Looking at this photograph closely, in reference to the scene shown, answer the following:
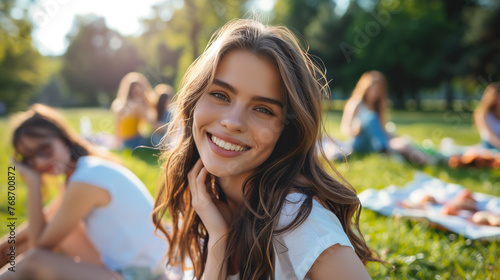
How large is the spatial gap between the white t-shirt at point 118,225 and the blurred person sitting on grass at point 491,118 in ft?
23.7

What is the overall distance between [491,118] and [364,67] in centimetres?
2591

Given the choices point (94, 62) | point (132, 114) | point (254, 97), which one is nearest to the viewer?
point (254, 97)

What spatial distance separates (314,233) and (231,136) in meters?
0.60

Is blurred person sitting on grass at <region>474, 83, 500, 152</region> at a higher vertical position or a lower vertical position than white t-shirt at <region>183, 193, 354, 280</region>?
lower

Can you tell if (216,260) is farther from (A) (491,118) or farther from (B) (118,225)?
(A) (491,118)

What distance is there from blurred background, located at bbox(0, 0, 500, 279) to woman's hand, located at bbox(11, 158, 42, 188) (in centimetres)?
172

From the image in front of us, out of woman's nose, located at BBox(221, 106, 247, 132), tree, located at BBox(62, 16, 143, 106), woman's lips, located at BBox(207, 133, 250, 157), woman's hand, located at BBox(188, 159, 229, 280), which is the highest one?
woman's nose, located at BBox(221, 106, 247, 132)

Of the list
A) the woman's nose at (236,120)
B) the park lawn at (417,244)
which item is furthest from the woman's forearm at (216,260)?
the park lawn at (417,244)

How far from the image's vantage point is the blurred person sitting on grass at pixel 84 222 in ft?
7.61

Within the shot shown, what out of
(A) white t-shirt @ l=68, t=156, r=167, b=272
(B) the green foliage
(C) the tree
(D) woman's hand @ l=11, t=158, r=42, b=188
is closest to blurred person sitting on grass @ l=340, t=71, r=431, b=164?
(A) white t-shirt @ l=68, t=156, r=167, b=272

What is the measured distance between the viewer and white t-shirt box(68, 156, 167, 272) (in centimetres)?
244

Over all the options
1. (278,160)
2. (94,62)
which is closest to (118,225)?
(278,160)

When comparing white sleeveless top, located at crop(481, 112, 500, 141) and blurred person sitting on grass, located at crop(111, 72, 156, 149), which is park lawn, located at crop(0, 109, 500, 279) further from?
blurred person sitting on grass, located at crop(111, 72, 156, 149)

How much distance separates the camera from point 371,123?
7465mm
